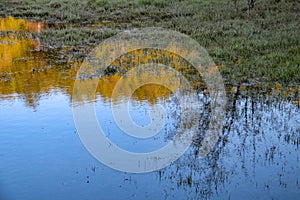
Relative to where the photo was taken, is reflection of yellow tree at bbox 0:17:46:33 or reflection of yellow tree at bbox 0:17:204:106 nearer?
reflection of yellow tree at bbox 0:17:204:106

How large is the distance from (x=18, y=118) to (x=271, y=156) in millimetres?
6412

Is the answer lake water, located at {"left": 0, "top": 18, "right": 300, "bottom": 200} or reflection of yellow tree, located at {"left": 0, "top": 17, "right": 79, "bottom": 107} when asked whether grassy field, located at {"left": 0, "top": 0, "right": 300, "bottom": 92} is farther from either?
lake water, located at {"left": 0, "top": 18, "right": 300, "bottom": 200}

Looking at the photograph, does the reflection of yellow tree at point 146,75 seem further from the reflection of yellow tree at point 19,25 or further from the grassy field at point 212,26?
the reflection of yellow tree at point 19,25

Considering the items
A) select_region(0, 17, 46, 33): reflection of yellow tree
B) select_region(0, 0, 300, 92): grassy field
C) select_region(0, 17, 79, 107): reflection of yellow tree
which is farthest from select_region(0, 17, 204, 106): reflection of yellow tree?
select_region(0, 17, 46, 33): reflection of yellow tree

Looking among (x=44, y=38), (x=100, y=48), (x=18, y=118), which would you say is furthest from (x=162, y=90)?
(x=44, y=38)

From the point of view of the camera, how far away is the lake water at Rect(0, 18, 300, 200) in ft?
24.7

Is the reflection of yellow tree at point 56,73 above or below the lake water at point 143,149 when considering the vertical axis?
above

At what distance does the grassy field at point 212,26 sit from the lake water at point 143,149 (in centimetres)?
196

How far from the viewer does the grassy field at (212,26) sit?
603 inches

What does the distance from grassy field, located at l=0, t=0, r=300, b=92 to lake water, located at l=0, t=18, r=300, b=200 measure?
1.96 meters

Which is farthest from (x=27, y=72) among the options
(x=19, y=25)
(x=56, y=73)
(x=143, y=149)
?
(x=19, y=25)

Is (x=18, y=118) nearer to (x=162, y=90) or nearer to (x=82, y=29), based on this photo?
(x=162, y=90)

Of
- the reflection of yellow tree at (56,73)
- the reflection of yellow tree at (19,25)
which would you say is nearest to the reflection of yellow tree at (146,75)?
the reflection of yellow tree at (56,73)

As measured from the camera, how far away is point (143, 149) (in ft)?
30.6
